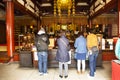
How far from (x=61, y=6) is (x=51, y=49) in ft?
18.5

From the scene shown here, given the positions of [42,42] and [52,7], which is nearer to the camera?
[42,42]

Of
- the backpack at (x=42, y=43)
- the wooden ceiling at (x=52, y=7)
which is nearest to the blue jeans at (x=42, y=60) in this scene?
the backpack at (x=42, y=43)

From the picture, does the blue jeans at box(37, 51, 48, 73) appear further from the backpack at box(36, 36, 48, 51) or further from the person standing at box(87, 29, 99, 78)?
the person standing at box(87, 29, 99, 78)

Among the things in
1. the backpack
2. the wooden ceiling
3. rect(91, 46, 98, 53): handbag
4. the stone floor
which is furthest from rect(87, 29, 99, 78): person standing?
the wooden ceiling

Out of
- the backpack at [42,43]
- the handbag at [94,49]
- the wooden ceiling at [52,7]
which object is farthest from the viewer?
the wooden ceiling at [52,7]

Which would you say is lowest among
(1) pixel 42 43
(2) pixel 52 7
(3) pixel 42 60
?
(3) pixel 42 60

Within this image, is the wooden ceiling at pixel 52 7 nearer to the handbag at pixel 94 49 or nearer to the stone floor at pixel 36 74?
the stone floor at pixel 36 74

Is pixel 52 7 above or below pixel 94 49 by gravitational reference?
above

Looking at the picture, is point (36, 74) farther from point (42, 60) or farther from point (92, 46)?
point (92, 46)

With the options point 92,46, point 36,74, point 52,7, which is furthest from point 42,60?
point 52,7

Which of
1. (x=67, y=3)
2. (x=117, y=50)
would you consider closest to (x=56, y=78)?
Result: (x=117, y=50)

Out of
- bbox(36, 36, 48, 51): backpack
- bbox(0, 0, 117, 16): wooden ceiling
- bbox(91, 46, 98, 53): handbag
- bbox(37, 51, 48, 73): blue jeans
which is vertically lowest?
bbox(37, 51, 48, 73): blue jeans

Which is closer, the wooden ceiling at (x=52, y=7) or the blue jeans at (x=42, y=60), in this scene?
the blue jeans at (x=42, y=60)

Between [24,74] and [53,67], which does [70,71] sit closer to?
[53,67]
